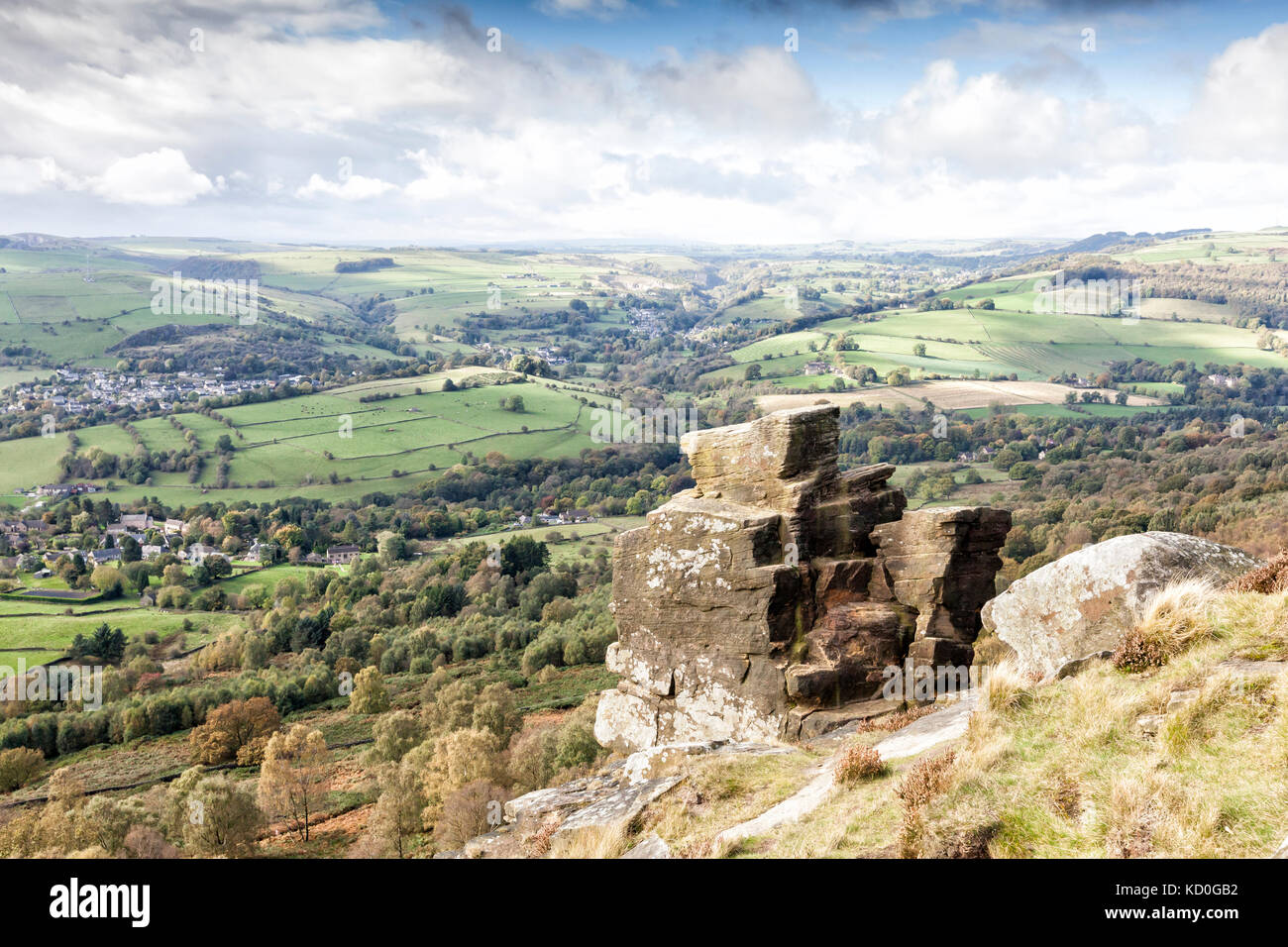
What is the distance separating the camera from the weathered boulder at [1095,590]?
1126cm

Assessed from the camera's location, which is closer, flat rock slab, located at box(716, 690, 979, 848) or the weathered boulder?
flat rock slab, located at box(716, 690, 979, 848)

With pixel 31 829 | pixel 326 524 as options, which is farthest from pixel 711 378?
pixel 31 829

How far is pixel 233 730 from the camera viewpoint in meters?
48.0

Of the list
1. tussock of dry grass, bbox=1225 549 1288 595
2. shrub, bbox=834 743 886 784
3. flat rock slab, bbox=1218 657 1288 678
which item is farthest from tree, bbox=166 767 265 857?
tussock of dry grass, bbox=1225 549 1288 595

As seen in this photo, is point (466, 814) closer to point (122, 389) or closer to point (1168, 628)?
point (1168, 628)

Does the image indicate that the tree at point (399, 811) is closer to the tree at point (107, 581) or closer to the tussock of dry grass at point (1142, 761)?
the tussock of dry grass at point (1142, 761)

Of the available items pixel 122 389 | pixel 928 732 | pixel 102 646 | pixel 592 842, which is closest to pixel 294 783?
pixel 592 842

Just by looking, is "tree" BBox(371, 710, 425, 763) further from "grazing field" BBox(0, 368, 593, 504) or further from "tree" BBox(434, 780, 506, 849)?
"grazing field" BBox(0, 368, 593, 504)

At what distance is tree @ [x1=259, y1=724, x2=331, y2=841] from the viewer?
33844mm

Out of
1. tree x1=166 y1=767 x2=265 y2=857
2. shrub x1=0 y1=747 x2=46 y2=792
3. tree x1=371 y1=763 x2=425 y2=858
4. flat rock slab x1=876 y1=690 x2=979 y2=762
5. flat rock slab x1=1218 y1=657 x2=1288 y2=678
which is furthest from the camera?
shrub x1=0 y1=747 x2=46 y2=792

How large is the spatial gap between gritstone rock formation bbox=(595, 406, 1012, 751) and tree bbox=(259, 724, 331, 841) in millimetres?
23183

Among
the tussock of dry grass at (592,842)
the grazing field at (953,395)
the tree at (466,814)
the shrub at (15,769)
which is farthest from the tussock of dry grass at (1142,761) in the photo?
the grazing field at (953,395)

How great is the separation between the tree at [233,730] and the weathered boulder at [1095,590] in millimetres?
46697
